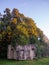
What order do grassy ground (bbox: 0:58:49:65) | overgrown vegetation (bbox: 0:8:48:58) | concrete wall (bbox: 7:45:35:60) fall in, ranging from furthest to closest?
overgrown vegetation (bbox: 0:8:48:58) → concrete wall (bbox: 7:45:35:60) → grassy ground (bbox: 0:58:49:65)

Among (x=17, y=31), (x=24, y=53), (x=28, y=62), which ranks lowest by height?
A: (x=28, y=62)

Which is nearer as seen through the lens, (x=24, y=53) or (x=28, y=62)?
(x=28, y=62)

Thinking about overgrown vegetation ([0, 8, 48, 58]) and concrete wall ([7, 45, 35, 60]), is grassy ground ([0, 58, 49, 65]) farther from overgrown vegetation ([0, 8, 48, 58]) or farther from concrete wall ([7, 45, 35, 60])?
overgrown vegetation ([0, 8, 48, 58])

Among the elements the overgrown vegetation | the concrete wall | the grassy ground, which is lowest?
the grassy ground

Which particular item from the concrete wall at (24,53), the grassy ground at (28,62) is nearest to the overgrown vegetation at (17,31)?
the concrete wall at (24,53)

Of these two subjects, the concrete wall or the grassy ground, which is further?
the concrete wall

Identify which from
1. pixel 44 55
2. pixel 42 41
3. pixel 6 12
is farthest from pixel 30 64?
pixel 6 12

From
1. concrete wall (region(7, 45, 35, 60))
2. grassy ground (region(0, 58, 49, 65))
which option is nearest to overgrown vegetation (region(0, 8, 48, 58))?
concrete wall (region(7, 45, 35, 60))

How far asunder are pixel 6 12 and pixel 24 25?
44.2 inches

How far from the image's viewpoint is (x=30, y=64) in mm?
7453

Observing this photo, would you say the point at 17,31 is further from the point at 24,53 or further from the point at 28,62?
the point at 28,62

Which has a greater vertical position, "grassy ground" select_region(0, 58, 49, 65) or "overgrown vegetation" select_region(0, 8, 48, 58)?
"overgrown vegetation" select_region(0, 8, 48, 58)

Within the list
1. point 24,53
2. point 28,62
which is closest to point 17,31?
point 24,53

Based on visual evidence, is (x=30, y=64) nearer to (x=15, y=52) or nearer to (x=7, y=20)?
(x=15, y=52)
